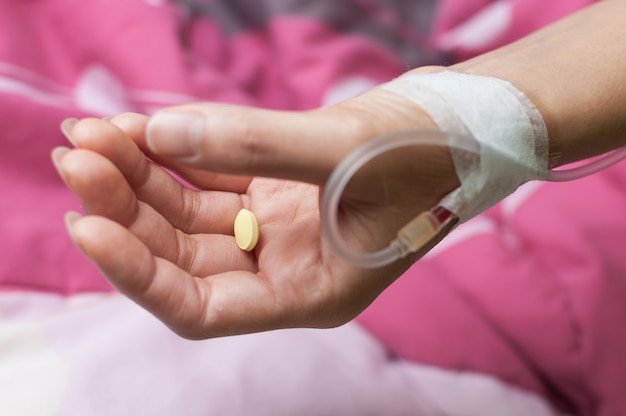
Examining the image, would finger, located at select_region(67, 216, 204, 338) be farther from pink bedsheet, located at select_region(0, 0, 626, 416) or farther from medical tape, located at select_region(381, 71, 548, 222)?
pink bedsheet, located at select_region(0, 0, 626, 416)

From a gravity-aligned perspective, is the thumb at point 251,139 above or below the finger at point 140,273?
above

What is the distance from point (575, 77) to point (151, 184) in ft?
1.69

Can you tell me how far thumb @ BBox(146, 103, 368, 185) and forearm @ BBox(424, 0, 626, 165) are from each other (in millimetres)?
271

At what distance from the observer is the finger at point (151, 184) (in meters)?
0.59

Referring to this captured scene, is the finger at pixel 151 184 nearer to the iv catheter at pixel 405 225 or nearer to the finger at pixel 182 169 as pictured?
the finger at pixel 182 169

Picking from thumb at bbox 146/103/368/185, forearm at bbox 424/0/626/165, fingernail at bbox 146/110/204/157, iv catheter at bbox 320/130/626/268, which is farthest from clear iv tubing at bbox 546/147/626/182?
fingernail at bbox 146/110/204/157

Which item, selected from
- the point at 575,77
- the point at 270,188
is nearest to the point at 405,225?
the point at 270,188

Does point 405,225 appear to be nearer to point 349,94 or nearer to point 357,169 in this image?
point 357,169

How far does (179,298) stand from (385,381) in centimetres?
41

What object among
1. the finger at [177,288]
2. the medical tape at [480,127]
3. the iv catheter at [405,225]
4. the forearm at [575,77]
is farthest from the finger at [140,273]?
the forearm at [575,77]

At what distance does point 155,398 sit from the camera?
789mm

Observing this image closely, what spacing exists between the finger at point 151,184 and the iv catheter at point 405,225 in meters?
0.19

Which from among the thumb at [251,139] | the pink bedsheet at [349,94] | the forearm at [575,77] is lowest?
the pink bedsheet at [349,94]

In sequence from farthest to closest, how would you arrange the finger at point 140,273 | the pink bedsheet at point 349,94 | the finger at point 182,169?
the pink bedsheet at point 349,94, the finger at point 182,169, the finger at point 140,273
